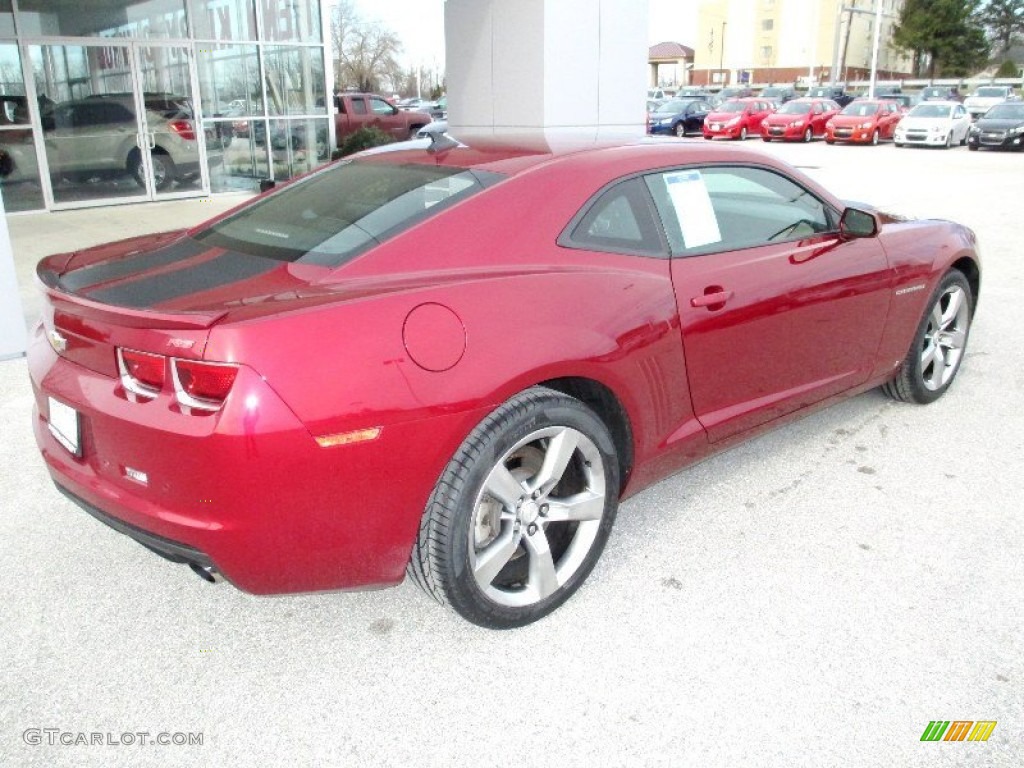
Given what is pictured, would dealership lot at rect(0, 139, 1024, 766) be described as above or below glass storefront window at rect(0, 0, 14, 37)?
below

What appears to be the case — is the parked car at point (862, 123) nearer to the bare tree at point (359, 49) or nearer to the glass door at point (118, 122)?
the glass door at point (118, 122)

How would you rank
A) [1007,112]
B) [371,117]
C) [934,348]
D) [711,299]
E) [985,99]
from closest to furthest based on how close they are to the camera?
[711,299] < [934,348] < [371,117] < [1007,112] < [985,99]

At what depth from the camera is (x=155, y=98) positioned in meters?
13.6

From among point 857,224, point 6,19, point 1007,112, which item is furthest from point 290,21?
point 1007,112

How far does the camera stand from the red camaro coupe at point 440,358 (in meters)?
2.24

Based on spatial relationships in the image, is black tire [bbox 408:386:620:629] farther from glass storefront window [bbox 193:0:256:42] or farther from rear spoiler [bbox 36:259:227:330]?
glass storefront window [bbox 193:0:256:42]

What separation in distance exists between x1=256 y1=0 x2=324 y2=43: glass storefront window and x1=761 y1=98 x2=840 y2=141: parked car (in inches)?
739

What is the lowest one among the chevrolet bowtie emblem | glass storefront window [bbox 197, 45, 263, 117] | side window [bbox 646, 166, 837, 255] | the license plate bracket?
the license plate bracket

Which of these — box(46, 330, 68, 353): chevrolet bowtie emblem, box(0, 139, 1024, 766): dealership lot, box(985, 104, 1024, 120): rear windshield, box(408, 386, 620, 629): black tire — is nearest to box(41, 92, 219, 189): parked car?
box(0, 139, 1024, 766): dealership lot

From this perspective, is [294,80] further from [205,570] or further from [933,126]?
[933,126]

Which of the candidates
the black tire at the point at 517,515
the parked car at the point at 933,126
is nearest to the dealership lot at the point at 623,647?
the black tire at the point at 517,515

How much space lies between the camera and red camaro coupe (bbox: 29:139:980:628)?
2240mm

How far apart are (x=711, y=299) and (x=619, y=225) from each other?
0.45 meters

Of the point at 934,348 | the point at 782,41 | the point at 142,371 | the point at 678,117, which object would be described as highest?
the point at 782,41
